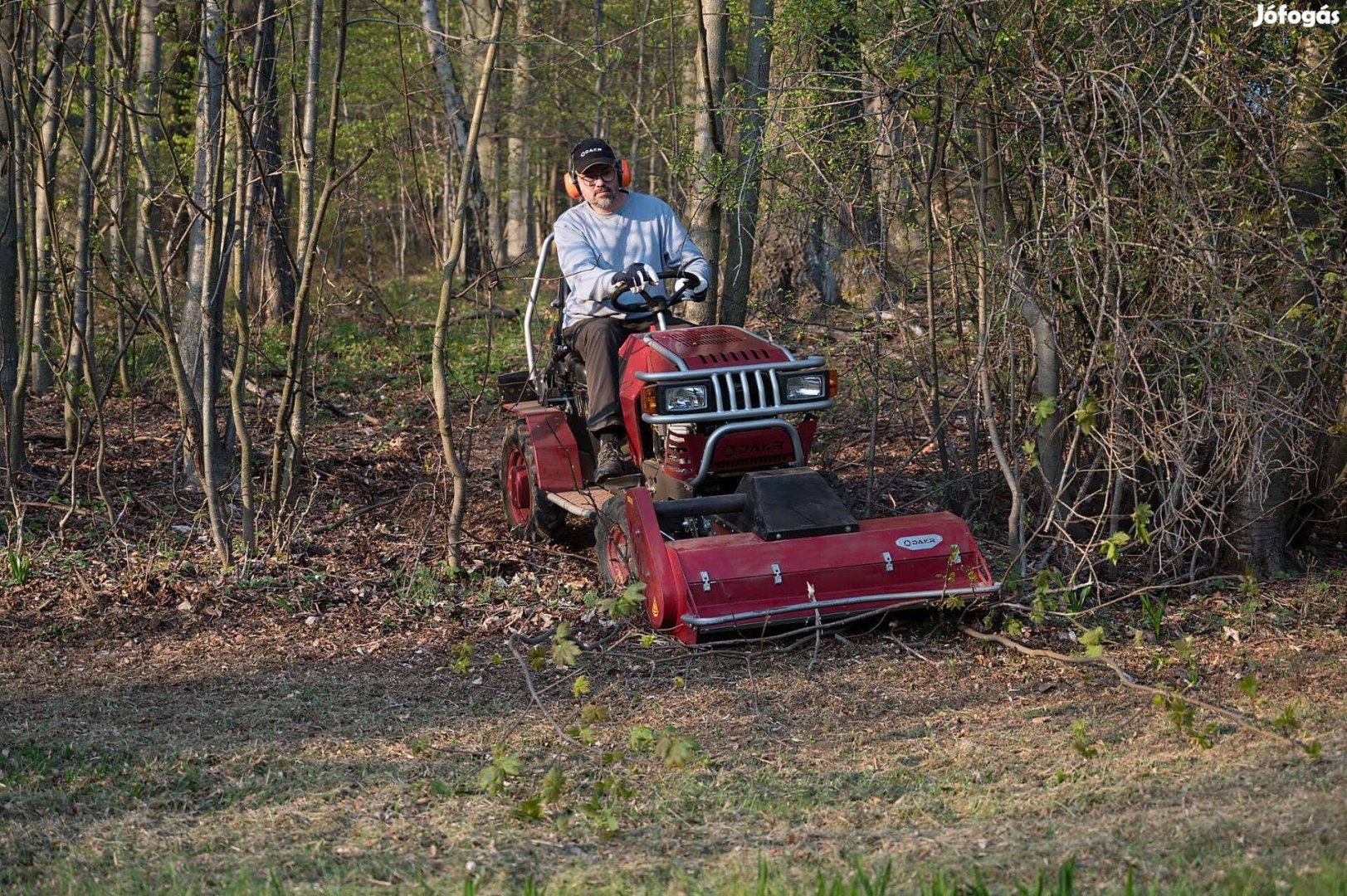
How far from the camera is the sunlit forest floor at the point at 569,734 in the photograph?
150 inches

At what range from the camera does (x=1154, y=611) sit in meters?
6.24

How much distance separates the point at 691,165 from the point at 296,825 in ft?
15.9

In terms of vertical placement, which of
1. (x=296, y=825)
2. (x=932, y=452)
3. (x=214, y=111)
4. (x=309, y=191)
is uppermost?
(x=214, y=111)

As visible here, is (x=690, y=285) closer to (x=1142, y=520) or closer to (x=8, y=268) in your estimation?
(x=1142, y=520)

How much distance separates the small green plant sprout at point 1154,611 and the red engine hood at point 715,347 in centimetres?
195

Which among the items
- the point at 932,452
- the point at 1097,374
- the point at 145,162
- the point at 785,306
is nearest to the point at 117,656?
the point at 145,162

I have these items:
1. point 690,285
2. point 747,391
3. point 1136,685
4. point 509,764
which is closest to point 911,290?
point 690,285

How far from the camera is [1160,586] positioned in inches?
249

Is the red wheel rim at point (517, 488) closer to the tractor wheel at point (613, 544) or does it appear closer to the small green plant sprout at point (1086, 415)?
the tractor wheel at point (613, 544)

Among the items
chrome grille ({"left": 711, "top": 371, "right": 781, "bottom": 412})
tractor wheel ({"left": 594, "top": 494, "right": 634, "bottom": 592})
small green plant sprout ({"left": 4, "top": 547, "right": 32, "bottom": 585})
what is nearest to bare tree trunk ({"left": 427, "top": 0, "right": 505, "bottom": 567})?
tractor wheel ({"left": 594, "top": 494, "right": 634, "bottom": 592})

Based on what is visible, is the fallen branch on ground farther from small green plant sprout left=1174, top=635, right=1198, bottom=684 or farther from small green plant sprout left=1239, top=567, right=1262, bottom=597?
small green plant sprout left=1239, top=567, right=1262, bottom=597

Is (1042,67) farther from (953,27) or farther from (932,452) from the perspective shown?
(932,452)

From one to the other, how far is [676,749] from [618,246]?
374 cm

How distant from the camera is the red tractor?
19.1 ft
